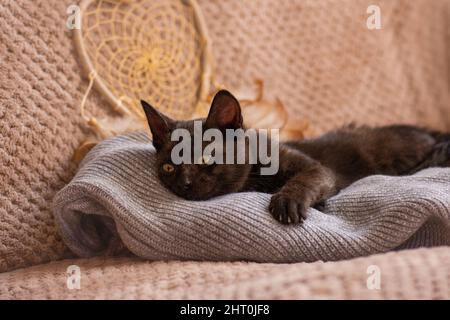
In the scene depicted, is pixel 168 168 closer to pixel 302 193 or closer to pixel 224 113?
pixel 224 113

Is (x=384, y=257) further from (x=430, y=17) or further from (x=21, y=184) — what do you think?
(x=430, y=17)

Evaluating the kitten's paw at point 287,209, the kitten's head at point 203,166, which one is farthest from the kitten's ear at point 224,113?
the kitten's paw at point 287,209

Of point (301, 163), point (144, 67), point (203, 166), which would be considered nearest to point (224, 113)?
point (203, 166)

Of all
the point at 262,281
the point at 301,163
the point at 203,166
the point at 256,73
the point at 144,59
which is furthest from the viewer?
the point at 256,73

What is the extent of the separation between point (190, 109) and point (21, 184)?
641 mm

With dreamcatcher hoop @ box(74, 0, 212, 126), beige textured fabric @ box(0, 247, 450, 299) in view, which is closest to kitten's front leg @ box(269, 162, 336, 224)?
beige textured fabric @ box(0, 247, 450, 299)

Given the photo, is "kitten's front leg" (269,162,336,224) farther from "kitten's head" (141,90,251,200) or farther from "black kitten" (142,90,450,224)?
"kitten's head" (141,90,251,200)

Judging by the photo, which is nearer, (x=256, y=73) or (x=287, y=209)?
(x=287, y=209)

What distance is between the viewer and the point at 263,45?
75.8 inches

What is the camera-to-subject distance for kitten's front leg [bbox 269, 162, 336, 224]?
1.13 meters

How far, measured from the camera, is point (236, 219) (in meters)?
1.11

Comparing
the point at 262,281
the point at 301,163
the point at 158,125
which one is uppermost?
the point at 158,125

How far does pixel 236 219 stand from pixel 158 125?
363 millimetres

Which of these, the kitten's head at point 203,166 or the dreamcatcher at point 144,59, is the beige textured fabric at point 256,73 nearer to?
the dreamcatcher at point 144,59
